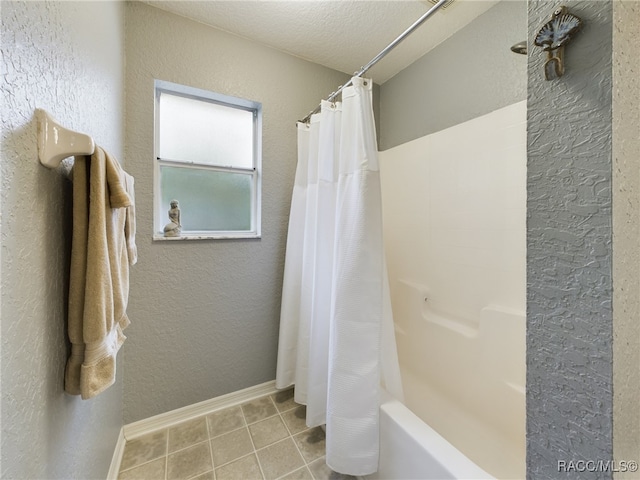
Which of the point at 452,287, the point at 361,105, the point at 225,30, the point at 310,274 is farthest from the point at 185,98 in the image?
the point at 452,287

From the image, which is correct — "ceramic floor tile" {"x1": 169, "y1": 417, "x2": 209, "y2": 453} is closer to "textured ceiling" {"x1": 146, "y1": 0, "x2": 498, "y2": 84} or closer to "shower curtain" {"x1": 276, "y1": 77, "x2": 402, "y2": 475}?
"shower curtain" {"x1": 276, "y1": 77, "x2": 402, "y2": 475}

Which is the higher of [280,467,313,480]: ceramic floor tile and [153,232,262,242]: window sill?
[153,232,262,242]: window sill

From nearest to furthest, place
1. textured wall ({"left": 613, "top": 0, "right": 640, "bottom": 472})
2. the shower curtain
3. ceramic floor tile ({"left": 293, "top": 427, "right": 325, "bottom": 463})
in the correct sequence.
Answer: textured wall ({"left": 613, "top": 0, "right": 640, "bottom": 472}) < the shower curtain < ceramic floor tile ({"left": 293, "top": 427, "right": 325, "bottom": 463})

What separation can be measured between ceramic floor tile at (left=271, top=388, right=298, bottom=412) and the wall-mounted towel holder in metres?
1.60

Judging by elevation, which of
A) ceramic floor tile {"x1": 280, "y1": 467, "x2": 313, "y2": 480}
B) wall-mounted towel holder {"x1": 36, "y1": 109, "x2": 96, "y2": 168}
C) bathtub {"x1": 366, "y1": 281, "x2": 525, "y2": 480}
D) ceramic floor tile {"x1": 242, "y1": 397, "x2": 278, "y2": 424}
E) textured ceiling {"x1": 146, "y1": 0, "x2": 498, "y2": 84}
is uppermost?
textured ceiling {"x1": 146, "y1": 0, "x2": 498, "y2": 84}

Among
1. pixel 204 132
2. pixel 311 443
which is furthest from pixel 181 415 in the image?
pixel 204 132

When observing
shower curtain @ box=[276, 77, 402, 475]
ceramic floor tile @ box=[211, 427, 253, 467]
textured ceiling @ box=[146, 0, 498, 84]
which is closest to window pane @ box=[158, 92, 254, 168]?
textured ceiling @ box=[146, 0, 498, 84]

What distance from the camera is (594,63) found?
15.7 inches

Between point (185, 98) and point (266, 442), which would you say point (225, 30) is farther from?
point (266, 442)

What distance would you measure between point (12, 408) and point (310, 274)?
1112mm

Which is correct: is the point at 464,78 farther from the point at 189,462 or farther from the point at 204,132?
the point at 189,462

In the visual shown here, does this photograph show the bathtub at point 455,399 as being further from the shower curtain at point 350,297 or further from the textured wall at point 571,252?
the textured wall at point 571,252

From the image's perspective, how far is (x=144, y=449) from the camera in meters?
1.24

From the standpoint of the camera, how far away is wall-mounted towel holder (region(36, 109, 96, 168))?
502 mm
